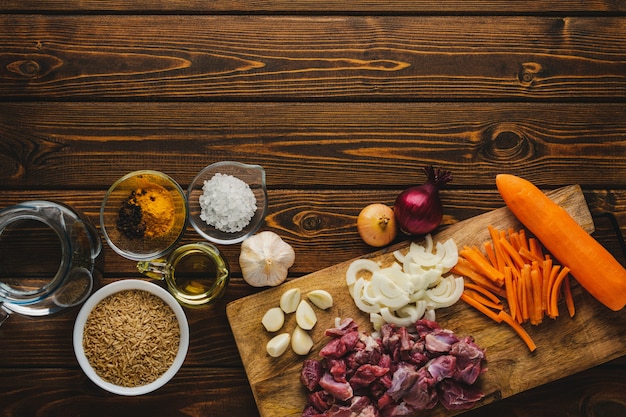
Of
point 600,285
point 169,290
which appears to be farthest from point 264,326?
point 600,285

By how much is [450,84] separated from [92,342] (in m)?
1.40

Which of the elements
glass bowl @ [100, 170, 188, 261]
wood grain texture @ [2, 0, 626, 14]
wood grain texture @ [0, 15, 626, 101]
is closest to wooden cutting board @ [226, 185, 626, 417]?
glass bowl @ [100, 170, 188, 261]

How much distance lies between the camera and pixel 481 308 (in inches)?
71.3

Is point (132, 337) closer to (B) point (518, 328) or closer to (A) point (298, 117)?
(A) point (298, 117)

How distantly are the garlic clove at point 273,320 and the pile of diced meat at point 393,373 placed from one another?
15cm

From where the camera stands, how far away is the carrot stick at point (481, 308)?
1.80 meters

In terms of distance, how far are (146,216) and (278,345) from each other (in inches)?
21.8

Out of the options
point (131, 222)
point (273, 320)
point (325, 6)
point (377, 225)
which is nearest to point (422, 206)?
point (377, 225)

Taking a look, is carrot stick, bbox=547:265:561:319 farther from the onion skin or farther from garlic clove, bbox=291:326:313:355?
garlic clove, bbox=291:326:313:355

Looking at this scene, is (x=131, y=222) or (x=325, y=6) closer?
(x=131, y=222)

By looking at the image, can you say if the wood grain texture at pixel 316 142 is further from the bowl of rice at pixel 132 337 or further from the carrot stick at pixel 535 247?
the bowl of rice at pixel 132 337

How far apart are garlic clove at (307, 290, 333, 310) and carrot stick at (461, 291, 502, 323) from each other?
0.41 meters

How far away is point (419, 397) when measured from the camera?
5.66 feet

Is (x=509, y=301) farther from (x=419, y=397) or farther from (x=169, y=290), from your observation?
(x=169, y=290)
